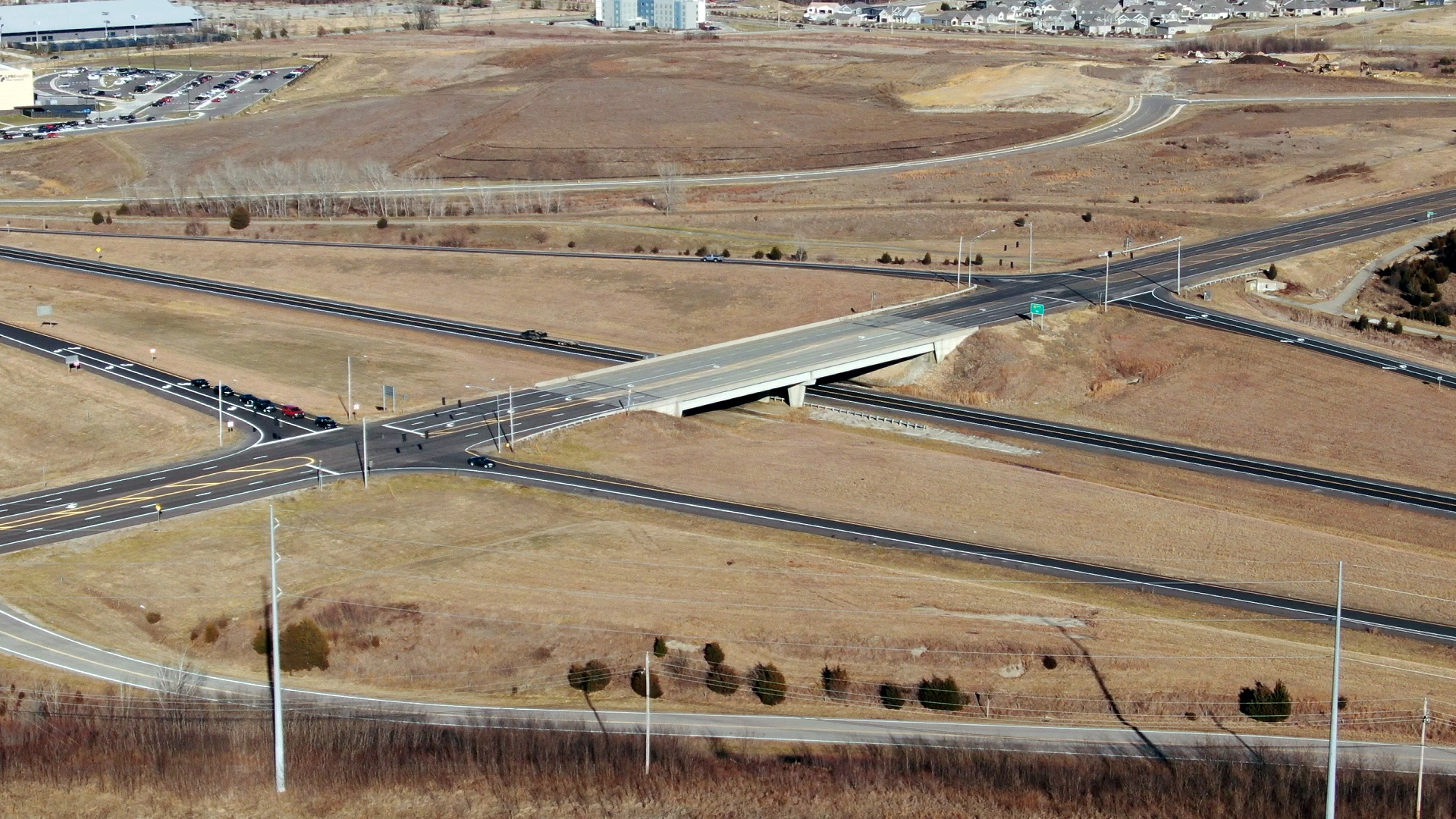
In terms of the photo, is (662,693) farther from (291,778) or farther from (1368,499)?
(1368,499)

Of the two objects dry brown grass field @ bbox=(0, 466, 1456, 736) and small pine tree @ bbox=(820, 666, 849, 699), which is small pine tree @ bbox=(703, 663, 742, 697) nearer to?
dry brown grass field @ bbox=(0, 466, 1456, 736)

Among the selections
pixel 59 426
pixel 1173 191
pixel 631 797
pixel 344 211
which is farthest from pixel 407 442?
pixel 1173 191

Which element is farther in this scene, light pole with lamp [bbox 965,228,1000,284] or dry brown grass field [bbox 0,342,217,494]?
light pole with lamp [bbox 965,228,1000,284]

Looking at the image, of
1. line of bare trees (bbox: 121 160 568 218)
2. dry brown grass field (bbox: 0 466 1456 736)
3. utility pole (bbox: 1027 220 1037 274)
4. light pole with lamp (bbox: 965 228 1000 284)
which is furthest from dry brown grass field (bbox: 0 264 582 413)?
utility pole (bbox: 1027 220 1037 274)

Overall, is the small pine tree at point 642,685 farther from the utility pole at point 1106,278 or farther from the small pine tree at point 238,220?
the small pine tree at point 238,220

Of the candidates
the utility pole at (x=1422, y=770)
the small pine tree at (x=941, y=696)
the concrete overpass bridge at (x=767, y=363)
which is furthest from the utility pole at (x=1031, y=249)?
the utility pole at (x=1422, y=770)
